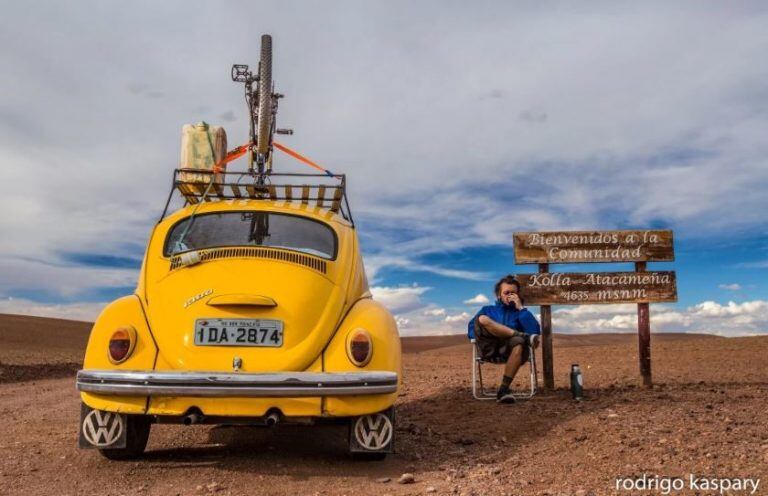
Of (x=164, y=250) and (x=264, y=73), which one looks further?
(x=264, y=73)

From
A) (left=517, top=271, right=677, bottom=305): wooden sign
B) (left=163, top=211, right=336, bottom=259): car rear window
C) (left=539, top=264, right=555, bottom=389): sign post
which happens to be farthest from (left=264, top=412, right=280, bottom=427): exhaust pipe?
(left=517, top=271, right=677, bottom=305): wooden sign

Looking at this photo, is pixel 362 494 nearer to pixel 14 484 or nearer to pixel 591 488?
pixel 591 488

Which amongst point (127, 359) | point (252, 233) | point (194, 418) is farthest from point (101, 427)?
point (252, 233)

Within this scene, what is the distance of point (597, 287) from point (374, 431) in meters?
5.78

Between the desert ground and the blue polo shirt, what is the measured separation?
0.89m

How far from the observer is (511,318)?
780 cm

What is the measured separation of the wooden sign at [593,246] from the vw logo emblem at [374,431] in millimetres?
5109

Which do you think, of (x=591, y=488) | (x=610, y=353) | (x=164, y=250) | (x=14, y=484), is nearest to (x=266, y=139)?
(x=164, y=250)

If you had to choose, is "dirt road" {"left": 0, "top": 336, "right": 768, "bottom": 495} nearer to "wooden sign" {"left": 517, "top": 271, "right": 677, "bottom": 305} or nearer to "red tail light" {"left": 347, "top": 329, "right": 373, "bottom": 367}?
"red tail light" {"left": 347, "top": 329, "right": 373, "bottom": 367}

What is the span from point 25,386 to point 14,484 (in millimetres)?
8543

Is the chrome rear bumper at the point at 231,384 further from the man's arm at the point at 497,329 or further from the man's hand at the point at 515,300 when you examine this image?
the man's hand at the point at 515,300

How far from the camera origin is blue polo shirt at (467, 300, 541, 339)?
25.2ft

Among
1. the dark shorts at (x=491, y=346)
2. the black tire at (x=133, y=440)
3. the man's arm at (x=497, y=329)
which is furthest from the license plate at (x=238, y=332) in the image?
the dark shorts at (x=491, y=346)

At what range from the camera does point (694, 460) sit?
455 cm
